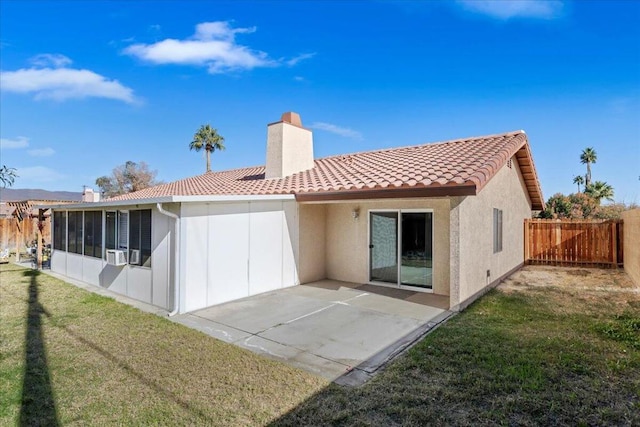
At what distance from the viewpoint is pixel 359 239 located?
467 inches

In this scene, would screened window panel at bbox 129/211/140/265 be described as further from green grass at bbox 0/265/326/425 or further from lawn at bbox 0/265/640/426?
green grass at bbox 0/265/326/425

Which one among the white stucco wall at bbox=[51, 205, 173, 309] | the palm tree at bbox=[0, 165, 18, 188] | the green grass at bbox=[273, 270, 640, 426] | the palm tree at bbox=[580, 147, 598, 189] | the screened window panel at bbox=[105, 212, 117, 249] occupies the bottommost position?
the green grass at bbox=[273, 270, 640, 426]

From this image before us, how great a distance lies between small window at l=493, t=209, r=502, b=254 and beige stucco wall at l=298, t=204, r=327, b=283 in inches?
225

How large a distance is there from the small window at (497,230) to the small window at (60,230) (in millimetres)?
16147

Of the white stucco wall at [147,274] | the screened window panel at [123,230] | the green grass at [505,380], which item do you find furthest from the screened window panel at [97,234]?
the green grass at [505,380]

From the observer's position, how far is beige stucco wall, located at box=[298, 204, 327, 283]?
38.9 ft

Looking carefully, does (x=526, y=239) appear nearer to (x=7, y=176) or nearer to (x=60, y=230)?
(x=7, y=176)

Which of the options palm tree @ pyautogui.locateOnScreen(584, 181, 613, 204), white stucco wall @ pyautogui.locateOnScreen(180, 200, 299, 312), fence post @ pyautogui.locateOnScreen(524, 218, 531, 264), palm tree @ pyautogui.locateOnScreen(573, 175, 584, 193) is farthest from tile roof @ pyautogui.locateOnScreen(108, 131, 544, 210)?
palm tree @ pyautogui.locateOnScreen(573, 175, 584, 193)

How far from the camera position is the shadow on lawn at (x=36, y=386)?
4078mm

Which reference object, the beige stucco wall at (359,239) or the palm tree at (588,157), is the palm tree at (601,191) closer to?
the palm tree at (588,157)

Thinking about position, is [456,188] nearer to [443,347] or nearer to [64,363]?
[443,347]

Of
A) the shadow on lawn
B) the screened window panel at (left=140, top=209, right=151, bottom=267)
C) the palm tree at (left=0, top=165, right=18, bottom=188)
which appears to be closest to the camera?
the shadow on lawn

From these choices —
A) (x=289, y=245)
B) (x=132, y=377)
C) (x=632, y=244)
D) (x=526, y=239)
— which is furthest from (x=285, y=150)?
(x=632, y=244)

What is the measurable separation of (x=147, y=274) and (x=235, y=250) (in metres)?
2.41
